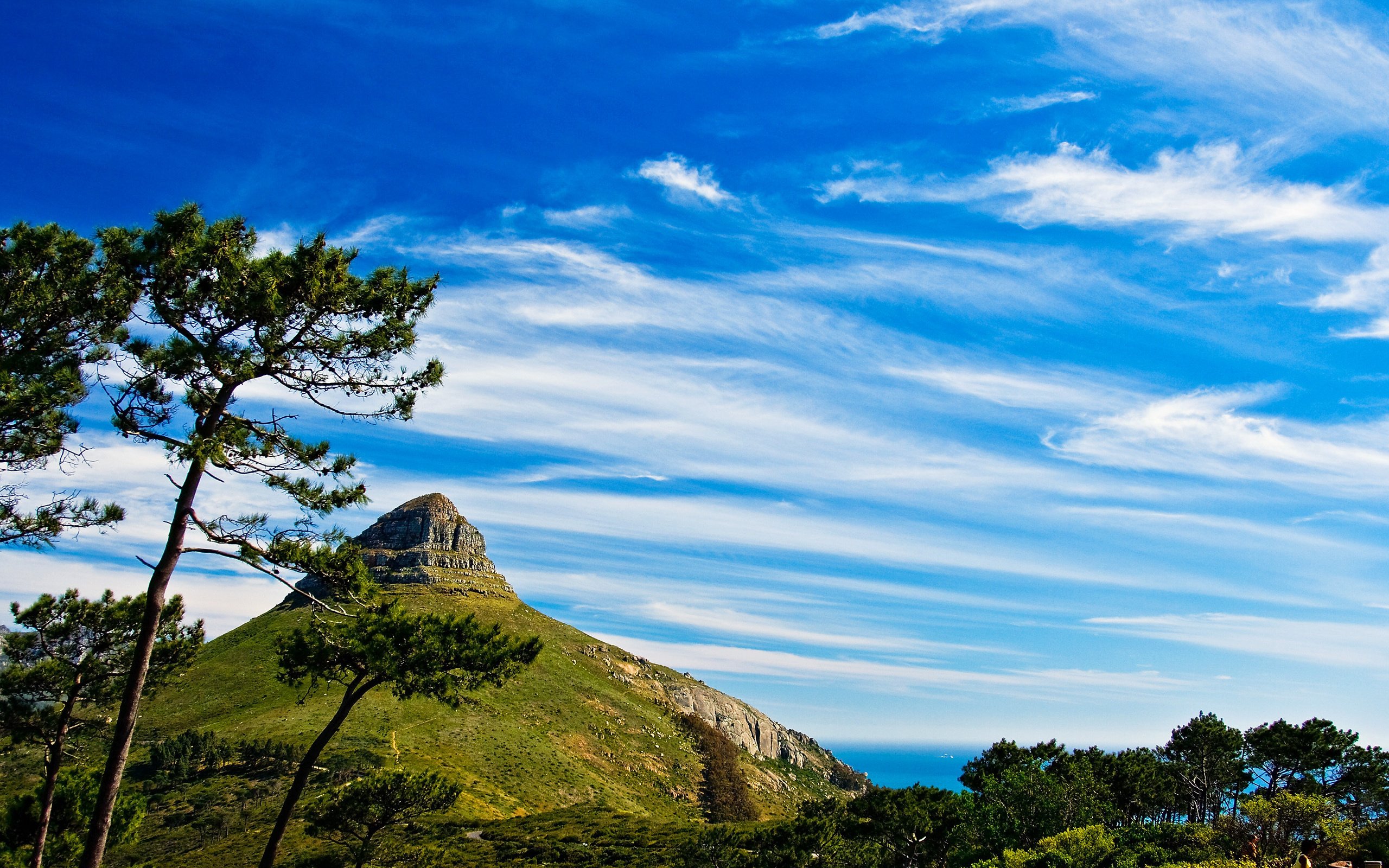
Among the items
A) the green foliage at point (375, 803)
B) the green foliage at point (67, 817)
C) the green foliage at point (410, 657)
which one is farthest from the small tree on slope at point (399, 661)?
the green foliage at point (375, 803)

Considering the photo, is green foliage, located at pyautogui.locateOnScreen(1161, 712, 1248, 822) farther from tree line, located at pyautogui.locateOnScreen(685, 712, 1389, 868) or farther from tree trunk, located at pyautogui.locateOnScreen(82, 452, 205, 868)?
tree trunk, located at pyautogui.locateOnScreen(82, 452, 205, 868)

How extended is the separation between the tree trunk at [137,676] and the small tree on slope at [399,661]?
8.67 m

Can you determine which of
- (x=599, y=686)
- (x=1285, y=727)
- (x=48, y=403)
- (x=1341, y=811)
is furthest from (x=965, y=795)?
(x=599, y=686)

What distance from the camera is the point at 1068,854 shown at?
40312mm

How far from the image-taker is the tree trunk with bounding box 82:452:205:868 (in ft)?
49.3

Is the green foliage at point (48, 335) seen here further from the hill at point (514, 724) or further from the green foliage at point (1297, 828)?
the green foliage at point (1297, 828)

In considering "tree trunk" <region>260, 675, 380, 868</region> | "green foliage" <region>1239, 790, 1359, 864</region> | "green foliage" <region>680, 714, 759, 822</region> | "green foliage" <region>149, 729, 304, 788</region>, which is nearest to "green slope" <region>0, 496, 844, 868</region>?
"green foliage" <region>149, 729, 304, 788</region>

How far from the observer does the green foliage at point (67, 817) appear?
31344 mm

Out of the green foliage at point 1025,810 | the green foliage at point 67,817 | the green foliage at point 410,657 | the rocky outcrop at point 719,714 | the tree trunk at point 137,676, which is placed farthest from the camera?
the rocky outcrop at point 719,714

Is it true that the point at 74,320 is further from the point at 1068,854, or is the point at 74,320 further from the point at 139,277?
the point at 1068,854

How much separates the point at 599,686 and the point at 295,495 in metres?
150

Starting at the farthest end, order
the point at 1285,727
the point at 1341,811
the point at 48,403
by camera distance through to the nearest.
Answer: the point at 1285,727 < the point at 1341,811 < the point at 48,403

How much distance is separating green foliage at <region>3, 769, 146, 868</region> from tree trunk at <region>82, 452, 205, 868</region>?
67.0 ft

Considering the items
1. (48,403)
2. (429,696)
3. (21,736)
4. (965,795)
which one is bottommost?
(965,795)
